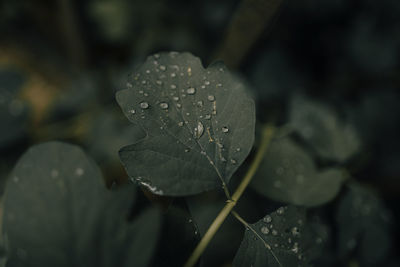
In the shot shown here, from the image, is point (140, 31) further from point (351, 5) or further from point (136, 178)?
point (136, 178)

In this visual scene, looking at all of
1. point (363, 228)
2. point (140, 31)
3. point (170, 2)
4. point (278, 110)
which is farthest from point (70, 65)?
point (363, 228)

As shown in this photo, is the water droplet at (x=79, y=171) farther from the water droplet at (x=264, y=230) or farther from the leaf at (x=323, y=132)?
the leaf at (x=323, y=132)

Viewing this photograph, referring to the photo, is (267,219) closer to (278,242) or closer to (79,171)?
(278,242)

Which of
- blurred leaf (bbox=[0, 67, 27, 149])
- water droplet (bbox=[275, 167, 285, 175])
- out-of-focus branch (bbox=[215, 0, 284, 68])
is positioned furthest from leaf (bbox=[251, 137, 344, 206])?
blurred leaf (bbox=[0, 67, 27, 149])

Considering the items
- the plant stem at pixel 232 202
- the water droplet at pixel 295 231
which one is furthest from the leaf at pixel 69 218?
the water droplet at pixel 295 231

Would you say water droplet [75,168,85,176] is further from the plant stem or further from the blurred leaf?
the blurred leaf
